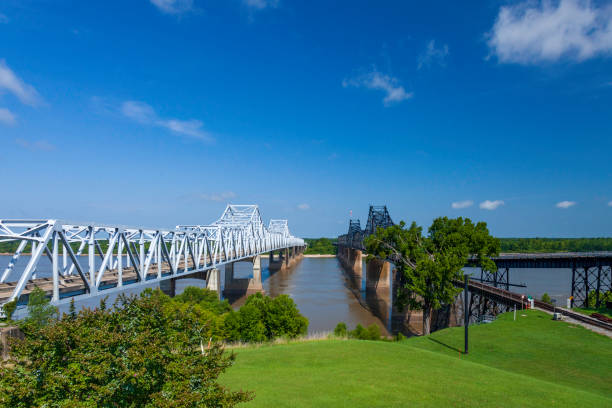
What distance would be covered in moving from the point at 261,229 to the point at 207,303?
74397 mm

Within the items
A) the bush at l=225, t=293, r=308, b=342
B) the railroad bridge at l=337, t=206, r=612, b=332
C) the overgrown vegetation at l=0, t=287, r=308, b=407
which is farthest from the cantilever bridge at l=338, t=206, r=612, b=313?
the overgrown vegetation at l=0, t=287, r=308, b=407

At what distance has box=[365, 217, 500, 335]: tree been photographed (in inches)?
1280

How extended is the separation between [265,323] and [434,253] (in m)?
16.9

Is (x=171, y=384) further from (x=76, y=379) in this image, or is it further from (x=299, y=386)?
(x=299, y=386)

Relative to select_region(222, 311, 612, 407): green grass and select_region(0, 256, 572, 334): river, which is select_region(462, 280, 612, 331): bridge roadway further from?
select_region(0, 256, 572, 334): river

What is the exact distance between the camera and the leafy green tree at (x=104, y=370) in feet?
24.2

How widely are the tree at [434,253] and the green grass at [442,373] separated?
744 centimetres

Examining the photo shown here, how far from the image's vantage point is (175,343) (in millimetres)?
8875

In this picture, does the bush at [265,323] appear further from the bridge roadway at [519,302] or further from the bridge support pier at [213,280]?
the bridge support pier at [213,280]

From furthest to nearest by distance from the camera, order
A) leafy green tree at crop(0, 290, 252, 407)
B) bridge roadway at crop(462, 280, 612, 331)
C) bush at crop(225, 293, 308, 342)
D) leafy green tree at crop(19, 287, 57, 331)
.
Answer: bush at crop(225, 293, 308, 342) → bridge roadway at crop(462, 280, 612, 331) → leafy green tree at crop(19, 287, 57, 331) → leafy green tree at crop(0, 290, 252, 407)

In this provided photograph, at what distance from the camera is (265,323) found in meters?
33.3

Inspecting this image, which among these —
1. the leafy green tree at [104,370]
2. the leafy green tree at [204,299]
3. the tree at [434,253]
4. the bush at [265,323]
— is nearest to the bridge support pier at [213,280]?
the leafy green tree at [204,299]

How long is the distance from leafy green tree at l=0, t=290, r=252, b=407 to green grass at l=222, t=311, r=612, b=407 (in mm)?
5187

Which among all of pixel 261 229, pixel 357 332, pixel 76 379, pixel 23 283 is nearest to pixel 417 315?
pixel 357 332
